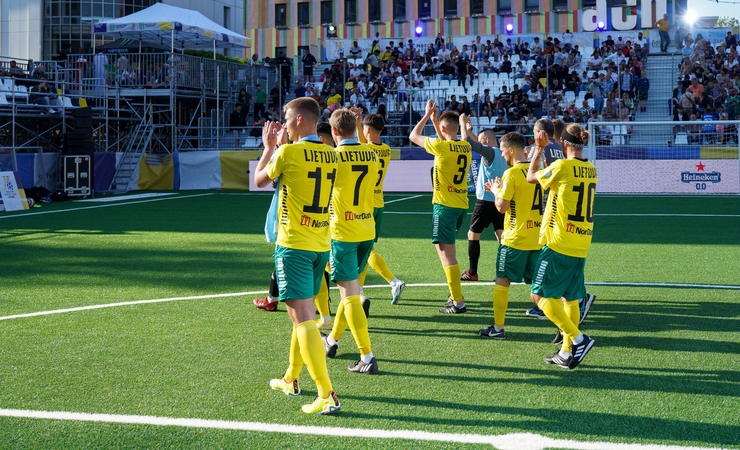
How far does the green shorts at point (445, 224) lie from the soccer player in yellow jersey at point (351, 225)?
1.82 metres

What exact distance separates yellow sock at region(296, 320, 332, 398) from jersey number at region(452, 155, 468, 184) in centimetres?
374

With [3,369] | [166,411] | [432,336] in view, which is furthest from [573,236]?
[3,369]

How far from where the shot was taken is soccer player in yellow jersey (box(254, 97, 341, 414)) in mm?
5152

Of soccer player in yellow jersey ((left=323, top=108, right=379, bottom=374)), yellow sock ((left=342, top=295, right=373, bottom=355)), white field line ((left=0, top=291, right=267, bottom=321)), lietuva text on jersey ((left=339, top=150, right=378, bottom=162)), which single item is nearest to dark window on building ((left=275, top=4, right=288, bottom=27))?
white field line ((left=0, top=291, right=267, bottom=321))

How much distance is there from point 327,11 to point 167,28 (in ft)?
85.4

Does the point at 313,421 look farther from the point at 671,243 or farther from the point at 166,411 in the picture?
the point at 671,243

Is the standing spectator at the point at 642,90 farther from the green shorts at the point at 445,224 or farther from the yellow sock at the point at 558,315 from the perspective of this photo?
the yellow sock at the point at 558,315

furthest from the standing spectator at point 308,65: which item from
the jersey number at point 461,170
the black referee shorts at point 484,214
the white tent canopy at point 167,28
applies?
the jersey number at point 461,170

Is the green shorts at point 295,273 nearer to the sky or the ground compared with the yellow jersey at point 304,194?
nearer to the ground

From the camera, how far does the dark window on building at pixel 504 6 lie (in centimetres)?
4997

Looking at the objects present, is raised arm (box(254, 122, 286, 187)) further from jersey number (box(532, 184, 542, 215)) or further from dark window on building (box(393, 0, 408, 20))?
A: dark window on building (box(393, 0, 408, 20))

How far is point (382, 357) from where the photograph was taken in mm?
6586

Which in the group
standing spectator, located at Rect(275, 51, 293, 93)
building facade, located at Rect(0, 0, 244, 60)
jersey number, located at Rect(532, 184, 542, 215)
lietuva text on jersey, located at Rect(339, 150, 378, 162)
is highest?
building facade, located at Rect(0, 0, 244, 60)

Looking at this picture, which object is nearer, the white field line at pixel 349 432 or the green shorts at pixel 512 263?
the white field line at pixel 349 432
